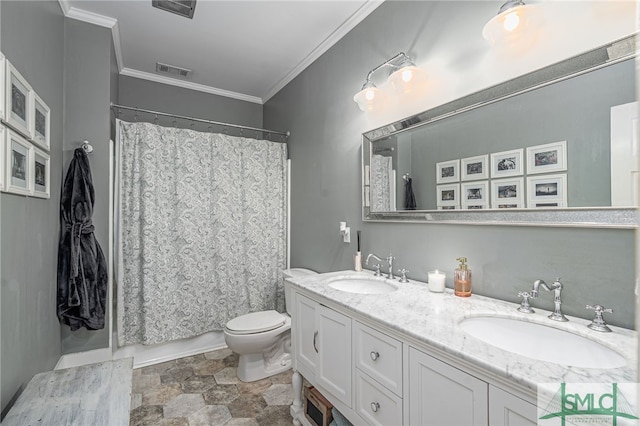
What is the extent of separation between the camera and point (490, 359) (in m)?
0.77

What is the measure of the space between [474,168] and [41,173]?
2257 millimetres

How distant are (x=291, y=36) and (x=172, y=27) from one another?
92 cm

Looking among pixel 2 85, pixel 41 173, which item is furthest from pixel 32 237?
pixel 2 85

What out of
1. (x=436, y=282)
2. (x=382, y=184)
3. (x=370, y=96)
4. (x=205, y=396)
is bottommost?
(x=205, y=396)

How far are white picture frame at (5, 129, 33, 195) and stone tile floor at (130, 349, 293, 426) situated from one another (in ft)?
4.72

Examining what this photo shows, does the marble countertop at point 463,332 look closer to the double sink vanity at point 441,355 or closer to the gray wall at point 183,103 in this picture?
the double sink vanity at point 441,355

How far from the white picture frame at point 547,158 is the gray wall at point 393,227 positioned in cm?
23

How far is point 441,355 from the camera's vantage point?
2.97 ft

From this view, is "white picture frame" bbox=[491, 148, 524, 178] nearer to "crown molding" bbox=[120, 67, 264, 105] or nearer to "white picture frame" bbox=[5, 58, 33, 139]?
"white picture frame" bbox=[5, 58, 33, 139]

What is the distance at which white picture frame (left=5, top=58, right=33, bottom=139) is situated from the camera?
3.95 feet

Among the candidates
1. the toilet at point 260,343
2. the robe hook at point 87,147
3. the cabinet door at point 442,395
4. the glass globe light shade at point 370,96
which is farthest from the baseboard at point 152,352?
the glass globe light shade at point 370,96

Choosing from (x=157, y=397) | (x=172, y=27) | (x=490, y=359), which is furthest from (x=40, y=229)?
(x=490, y=359)

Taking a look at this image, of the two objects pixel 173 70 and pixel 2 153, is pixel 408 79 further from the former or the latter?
pixel 173 70
